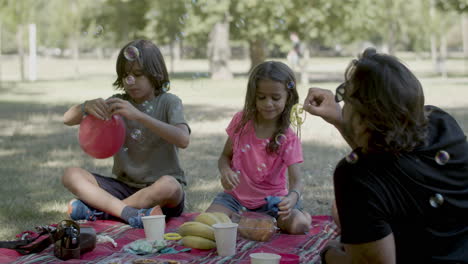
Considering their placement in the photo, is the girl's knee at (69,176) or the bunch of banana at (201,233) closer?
the bunch of banana at (201,233)

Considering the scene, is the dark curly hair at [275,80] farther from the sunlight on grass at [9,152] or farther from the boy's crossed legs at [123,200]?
the sunlight on grass at [9,152]

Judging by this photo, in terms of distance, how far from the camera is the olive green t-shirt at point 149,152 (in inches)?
158

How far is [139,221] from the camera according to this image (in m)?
3.70

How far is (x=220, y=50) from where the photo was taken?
22938 millimetres

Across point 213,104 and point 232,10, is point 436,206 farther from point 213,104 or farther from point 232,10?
point 232,10

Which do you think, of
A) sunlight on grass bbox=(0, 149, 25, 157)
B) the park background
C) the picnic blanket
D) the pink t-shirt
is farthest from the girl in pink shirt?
sunlight on grass bbox=(0, 149, 25, 157)

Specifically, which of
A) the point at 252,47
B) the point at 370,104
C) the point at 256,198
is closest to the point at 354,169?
the point at 370,104

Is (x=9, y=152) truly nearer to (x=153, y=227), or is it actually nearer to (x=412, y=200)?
(x=153, y=227)

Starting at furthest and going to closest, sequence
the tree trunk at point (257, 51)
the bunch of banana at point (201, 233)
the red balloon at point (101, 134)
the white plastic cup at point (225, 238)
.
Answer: the tree trunk at point (257, 51)
the red balloon at point (101, 134)
the bunch of banana at point (201, 233)
the white plastic cup at point (225, 238)

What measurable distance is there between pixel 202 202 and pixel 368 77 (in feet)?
9.24

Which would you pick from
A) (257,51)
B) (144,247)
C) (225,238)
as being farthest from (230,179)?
(257,51)

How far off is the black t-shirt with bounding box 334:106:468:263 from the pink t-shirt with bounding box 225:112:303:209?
1.67 meters

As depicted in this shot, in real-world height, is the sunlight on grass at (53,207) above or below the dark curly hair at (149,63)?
below

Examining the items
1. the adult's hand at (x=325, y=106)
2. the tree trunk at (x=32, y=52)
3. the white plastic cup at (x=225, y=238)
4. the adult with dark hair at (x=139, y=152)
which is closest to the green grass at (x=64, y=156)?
the adult with dark hair at (x=139, y=152)
